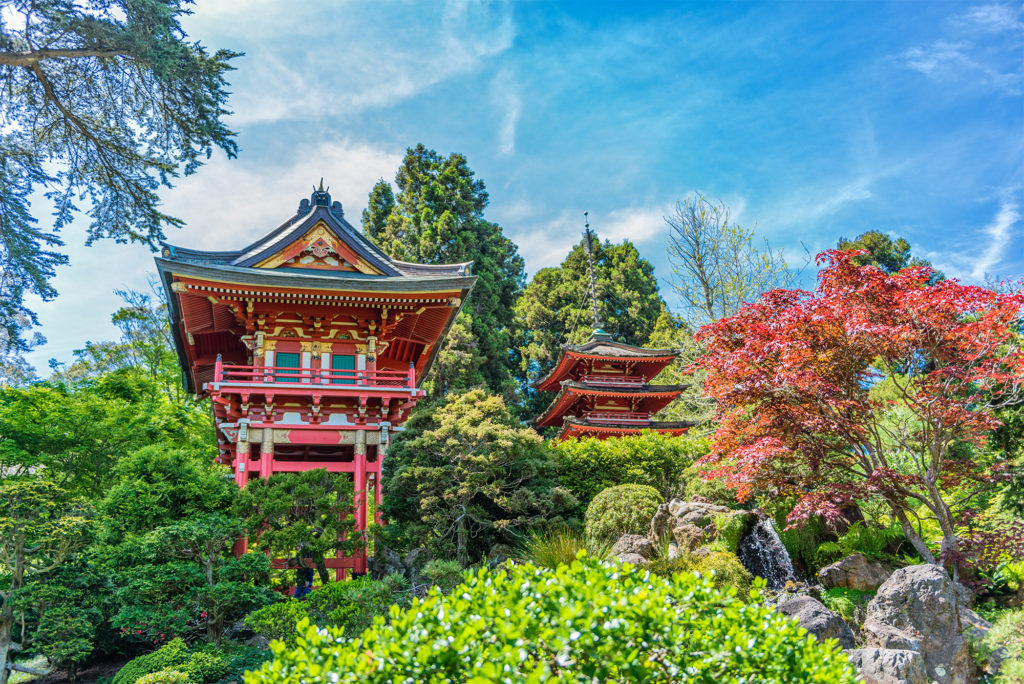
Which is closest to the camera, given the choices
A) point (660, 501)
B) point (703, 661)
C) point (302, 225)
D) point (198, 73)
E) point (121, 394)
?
point (703, 661)

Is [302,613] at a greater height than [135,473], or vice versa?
[135,473]

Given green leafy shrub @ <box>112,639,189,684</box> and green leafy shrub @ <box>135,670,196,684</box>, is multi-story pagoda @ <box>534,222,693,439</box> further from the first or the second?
green leafy shrub @ <box>135,670,196,684</box>

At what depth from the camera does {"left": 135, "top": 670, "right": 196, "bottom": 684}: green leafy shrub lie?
702cm

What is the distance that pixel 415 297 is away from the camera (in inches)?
543

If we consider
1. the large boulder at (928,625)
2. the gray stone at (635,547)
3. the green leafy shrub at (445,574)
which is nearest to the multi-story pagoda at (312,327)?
the green leafy shrub at (445,574)

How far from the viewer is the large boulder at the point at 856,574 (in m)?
8.91

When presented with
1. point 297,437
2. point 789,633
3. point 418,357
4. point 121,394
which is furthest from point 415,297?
point 789,633

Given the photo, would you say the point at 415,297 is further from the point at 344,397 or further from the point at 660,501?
the point at 660,501

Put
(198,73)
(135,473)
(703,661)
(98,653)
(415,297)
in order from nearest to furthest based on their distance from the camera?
(703,661), (135,473), (198,73), (98,653), (415,297)

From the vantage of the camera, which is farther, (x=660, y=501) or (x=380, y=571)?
(x=380, y=571)

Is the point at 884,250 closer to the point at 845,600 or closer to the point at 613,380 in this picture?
the point at 613,380

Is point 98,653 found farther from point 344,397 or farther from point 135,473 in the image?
point 344,397

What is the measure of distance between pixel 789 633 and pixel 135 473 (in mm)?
8832

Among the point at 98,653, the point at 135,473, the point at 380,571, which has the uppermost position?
the point at 135,473
